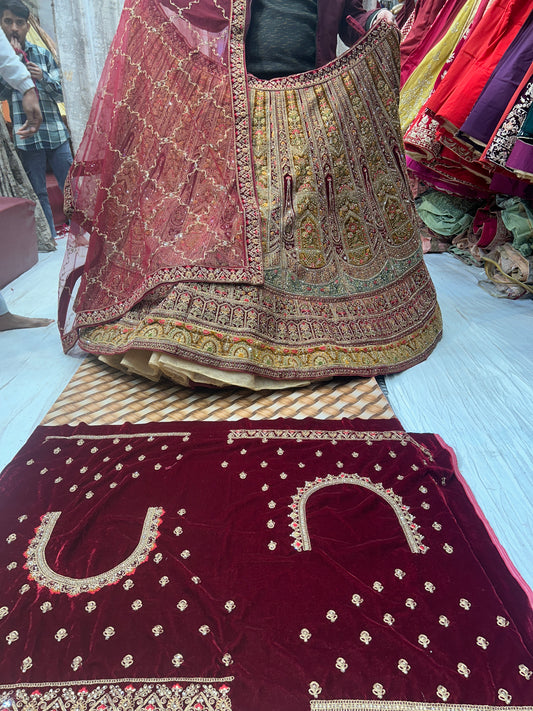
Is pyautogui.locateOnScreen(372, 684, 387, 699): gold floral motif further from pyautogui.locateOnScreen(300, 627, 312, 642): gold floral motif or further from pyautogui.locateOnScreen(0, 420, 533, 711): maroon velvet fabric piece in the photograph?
pyautogui.locateOnScreen(300, 627, 312, 642): gold floral motif

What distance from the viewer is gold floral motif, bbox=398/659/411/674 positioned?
2.75 feet

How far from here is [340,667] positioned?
0.84 m

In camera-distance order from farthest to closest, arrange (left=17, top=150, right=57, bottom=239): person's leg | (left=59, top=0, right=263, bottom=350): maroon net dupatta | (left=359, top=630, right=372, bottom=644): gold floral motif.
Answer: (left=17, top=150, right=57, bottom=239): person's leg, (left=59, top=0, right=263, bottom=350): maroon net dupatta, (left=359, top=630, right=372, bottom=644): gold floral motif

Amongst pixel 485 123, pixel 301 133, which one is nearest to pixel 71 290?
pixel 301 133

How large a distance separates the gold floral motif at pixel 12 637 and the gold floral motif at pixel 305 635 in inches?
20.9

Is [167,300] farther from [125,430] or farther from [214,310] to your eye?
[125,430]

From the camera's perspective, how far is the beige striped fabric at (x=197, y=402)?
5.30 ft

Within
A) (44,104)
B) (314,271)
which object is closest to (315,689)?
(314,271)

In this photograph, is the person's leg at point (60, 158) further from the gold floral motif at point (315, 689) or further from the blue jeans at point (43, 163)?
the gold floral motif at point (315, 689)

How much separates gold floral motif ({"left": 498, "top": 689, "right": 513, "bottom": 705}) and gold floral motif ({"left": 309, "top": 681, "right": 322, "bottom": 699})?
301mm

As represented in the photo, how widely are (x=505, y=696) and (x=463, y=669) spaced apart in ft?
0.23

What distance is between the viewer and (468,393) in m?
1.75

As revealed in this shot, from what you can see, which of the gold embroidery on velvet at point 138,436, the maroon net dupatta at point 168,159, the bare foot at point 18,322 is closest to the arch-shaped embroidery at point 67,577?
the gold embroidery on velvet at point 138,436

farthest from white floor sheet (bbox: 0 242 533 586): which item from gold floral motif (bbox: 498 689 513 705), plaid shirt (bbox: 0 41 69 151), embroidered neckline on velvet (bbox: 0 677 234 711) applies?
plaid shirt (bbox: 0 41 69 151)
